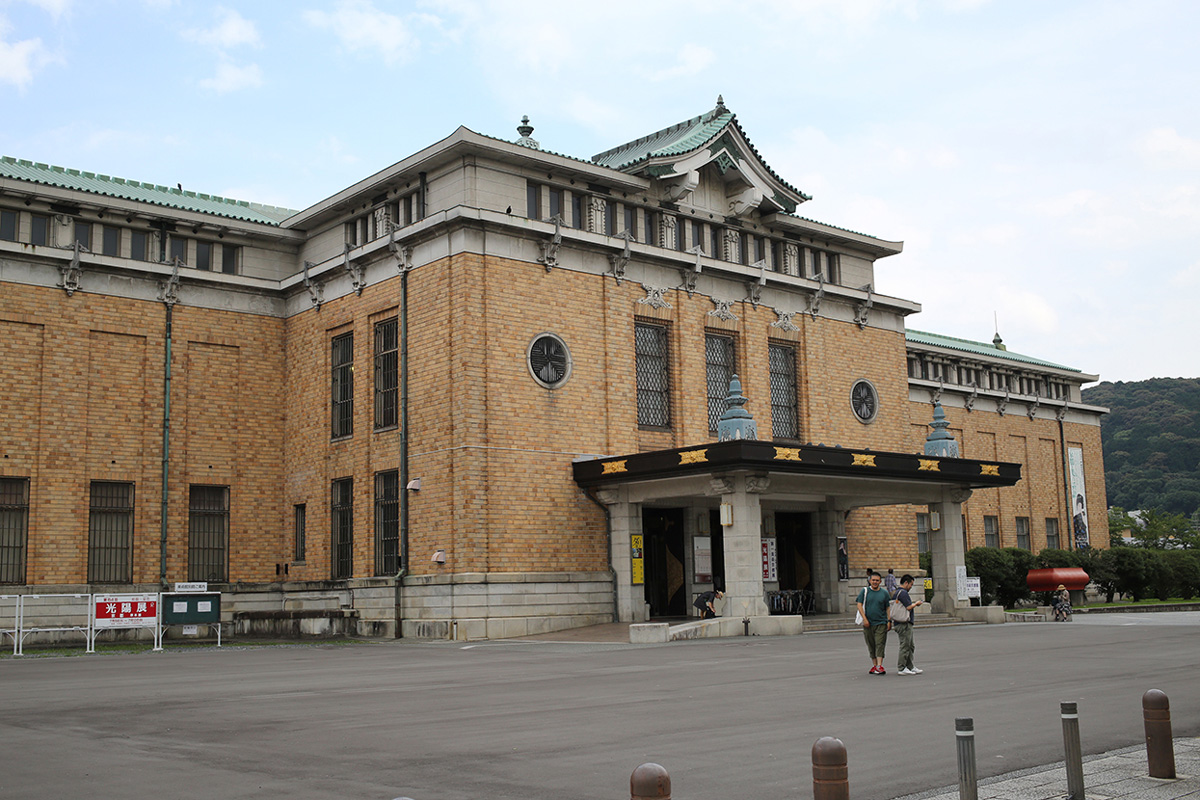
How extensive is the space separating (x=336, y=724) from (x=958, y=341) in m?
57.0

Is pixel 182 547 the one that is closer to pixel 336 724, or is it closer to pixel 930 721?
pixel 336 724

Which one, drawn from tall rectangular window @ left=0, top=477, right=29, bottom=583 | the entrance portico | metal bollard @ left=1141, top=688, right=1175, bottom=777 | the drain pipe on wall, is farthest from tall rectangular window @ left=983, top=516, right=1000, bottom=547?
metal bollard @ left=1141, top=688, right=1175, bottom=777

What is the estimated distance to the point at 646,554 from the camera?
35.8 m

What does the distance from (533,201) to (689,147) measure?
5.97m

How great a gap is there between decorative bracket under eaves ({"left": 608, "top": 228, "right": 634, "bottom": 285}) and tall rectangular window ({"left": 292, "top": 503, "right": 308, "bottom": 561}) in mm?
12487

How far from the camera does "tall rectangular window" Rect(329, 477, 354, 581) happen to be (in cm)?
3566

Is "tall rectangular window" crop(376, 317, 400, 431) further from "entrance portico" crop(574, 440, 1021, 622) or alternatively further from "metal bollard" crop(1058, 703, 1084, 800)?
"metal bollard" crop(1058, 703, 1084, 800)

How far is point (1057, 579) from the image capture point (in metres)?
46.8

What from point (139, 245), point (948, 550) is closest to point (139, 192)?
point (139, 245)

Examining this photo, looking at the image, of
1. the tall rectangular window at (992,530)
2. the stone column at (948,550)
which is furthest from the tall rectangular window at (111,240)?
the tall rectangular window at (992,530)

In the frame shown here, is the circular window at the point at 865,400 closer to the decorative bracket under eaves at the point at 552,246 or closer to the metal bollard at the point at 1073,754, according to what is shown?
the decorative bracket under eaves at the point at 552,246

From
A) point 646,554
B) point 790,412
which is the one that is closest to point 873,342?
point 790,412

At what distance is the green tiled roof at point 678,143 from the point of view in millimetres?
36750

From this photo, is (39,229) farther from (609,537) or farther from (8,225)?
(609,537)
